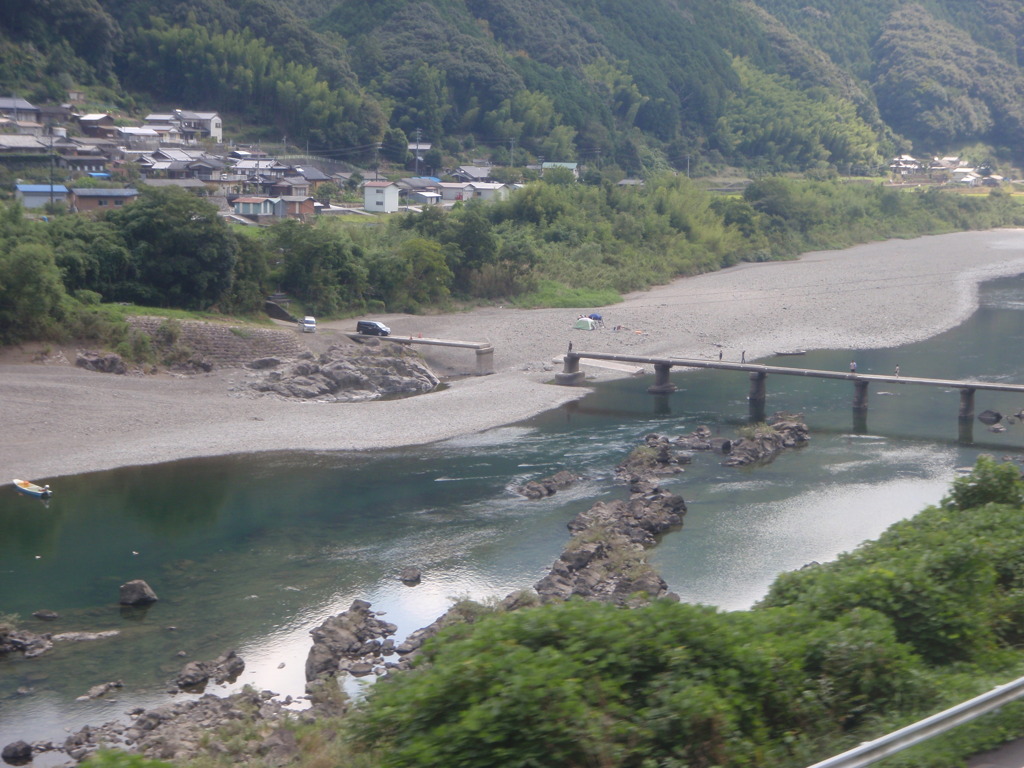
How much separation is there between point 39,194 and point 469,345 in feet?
67.5

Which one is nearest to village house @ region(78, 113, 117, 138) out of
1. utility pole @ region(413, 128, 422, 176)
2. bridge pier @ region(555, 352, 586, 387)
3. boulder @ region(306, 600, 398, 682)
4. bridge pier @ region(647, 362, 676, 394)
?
utility pole @ region(413, 128, 422, 176)

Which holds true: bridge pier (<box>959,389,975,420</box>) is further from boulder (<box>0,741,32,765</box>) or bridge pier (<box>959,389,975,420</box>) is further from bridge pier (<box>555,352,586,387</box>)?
boulder (<box>0,741,32,765</box>)

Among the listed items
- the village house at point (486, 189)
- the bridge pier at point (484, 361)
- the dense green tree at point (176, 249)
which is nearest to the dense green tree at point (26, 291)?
the dense green tree at point (176, 249)

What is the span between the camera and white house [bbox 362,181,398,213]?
48031 millimetres

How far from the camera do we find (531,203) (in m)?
44.9

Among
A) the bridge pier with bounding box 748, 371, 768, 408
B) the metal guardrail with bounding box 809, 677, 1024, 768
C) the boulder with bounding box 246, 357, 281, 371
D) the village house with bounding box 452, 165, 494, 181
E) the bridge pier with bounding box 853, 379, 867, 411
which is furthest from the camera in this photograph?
the village house with bounding box 452, 165, 494, 181

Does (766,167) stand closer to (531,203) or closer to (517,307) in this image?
(531,203)

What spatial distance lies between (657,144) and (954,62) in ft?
136

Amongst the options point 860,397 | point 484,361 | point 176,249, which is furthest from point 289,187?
point 860,397

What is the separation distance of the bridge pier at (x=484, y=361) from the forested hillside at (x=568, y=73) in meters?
33.0

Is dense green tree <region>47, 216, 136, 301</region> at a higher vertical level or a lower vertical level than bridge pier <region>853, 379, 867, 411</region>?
higher

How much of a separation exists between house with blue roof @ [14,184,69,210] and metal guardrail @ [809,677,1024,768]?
39.1 metres

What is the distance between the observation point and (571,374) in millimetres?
27203

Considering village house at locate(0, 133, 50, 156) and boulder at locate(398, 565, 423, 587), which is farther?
village house at locate(0, 133, 50, 156)
